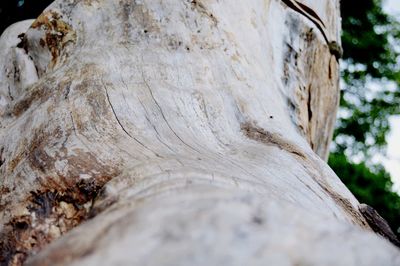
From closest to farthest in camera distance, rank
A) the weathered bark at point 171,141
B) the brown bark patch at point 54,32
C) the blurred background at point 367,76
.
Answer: the weathered bark at point 171,141
the brown bark patch at point 54,32
the blurred background at point 367,76

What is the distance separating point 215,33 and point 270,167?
2.73 feet

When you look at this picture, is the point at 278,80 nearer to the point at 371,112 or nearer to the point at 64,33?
the point at 64,33

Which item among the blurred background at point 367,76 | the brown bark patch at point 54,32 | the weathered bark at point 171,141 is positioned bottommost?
the blurred background at point 367,76

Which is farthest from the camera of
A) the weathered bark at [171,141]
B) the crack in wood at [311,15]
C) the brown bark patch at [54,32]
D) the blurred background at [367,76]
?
the blurred background at [367,76]

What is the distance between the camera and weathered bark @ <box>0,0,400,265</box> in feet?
2.54

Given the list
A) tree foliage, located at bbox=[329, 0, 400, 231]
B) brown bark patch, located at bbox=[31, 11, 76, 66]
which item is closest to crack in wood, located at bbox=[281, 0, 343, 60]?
brown bark patch, located at bbox=[31, 11, 76, 66]

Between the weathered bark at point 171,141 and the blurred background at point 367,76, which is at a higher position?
the weathered bark at point 171,141

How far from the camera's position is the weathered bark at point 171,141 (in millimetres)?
773

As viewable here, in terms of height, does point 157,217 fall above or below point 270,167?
above

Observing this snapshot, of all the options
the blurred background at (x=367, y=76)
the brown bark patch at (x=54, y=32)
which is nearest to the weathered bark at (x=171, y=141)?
the brown bark patch at (x=54, y=32)

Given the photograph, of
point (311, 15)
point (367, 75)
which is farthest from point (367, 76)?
point (311, 15)

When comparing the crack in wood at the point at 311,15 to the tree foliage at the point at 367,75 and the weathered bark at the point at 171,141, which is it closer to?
the weathered bark at the point at 171,141

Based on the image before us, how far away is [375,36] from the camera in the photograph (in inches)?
299

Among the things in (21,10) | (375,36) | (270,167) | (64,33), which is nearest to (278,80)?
(64,33)
